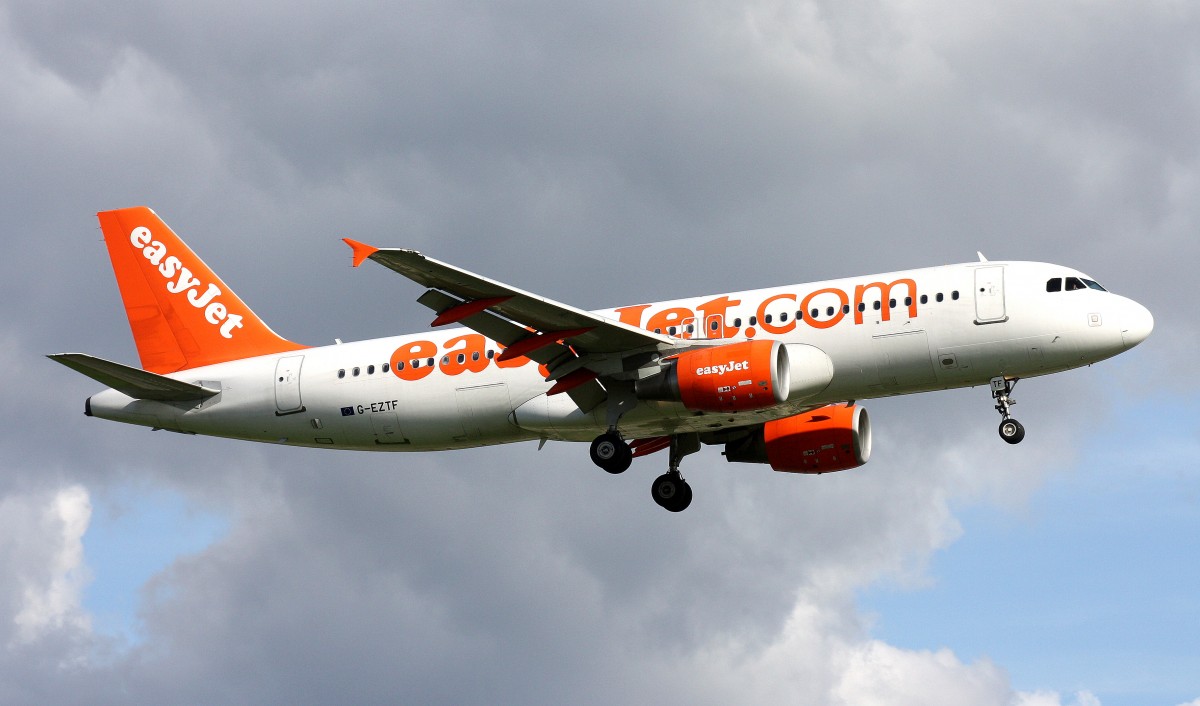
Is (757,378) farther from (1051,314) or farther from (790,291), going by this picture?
(1051,314)

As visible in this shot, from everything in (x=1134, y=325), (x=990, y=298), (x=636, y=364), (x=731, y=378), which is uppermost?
(x=990, y=298)

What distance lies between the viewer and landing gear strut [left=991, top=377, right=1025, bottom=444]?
39.4 metres

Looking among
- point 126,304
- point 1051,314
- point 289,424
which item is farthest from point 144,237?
point 1051,314

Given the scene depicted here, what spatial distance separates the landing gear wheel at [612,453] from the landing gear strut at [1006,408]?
→ 372 inches

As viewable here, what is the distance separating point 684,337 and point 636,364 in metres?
1.65

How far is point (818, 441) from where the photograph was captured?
4538 centimetres

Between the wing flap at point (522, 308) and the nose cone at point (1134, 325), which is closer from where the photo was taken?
the wing flap at point (522, 308)

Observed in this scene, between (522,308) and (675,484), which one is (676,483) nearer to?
(675,484)

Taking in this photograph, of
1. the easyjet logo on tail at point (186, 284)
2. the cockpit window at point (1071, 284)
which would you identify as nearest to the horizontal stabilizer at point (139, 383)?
the easyjet logo on tail at point (186, 284)

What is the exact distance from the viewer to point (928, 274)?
3981 cm

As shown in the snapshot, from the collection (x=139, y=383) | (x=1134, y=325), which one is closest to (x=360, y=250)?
(x=139, y=383)

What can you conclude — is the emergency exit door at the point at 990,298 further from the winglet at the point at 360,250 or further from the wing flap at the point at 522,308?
the winglet at the point at 360,250

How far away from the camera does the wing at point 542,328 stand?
3666 cm

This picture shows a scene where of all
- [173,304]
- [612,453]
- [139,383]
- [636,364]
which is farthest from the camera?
[173,304]
